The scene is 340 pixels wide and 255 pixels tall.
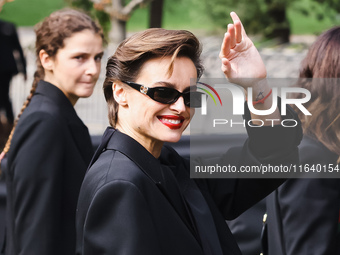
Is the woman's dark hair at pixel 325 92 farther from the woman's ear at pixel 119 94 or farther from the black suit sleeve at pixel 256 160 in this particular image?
the woman's ear at pixel 119 94

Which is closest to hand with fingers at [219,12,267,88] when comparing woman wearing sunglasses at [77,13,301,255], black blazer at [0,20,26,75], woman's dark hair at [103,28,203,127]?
woman wearing sunglasses at [77,13,301,255]

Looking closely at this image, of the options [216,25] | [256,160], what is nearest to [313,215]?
[256,160]

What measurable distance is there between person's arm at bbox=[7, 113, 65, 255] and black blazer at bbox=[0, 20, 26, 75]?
6324 mm

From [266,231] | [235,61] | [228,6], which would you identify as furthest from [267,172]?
[228,6]

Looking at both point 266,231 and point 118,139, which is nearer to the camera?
point 118,139

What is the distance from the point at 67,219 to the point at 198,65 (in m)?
1.47

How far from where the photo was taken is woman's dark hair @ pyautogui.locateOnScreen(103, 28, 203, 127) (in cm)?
217

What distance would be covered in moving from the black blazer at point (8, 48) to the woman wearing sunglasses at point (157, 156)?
7.48 meters

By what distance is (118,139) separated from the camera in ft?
7.12

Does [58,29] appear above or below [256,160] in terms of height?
above

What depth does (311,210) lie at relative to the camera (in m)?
2.70

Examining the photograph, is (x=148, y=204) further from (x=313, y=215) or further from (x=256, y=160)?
(x=313, y=215)

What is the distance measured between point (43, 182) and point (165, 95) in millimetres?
1405

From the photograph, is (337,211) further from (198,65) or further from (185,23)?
(185,23)
